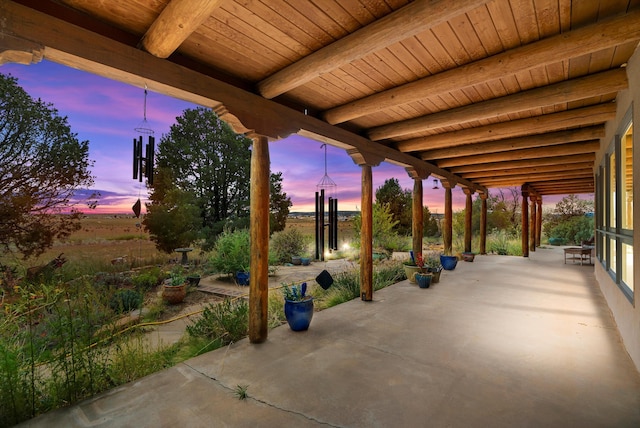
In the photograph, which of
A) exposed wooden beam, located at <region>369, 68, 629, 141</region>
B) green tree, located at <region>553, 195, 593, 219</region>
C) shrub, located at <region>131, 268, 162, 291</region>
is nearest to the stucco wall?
exposed wooden beam, located at <region>369, 68, 629, 141</region>

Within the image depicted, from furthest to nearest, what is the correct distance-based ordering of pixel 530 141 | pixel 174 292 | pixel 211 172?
pixel 211 172 < pixel 174 292 < pixel 530 141

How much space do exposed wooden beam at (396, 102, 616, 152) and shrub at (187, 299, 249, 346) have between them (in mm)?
4209

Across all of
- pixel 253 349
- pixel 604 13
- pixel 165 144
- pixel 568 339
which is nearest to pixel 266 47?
pixel 604 13

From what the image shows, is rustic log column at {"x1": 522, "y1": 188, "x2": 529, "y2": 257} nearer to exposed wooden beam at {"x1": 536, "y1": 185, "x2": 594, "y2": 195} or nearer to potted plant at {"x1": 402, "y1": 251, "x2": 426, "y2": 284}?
exposed wooden beam at {"x1": 536, "y1": 185, "x2": 594, "y2": 195}

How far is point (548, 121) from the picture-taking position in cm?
425

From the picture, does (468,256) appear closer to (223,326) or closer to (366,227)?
(366,227)

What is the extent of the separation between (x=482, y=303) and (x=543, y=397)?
2.72 m

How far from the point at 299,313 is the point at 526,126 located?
4282 mm

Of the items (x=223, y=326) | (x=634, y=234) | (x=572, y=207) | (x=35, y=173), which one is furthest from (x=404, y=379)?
(x=572, y=207)

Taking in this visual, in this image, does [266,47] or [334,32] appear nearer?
[334,32]

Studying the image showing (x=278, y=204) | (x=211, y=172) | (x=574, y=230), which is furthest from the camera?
(x=574, y=230)

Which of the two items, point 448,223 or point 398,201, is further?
point 398,201

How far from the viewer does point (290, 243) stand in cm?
1145

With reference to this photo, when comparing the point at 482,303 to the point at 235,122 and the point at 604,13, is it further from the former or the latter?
the point at 235,122
